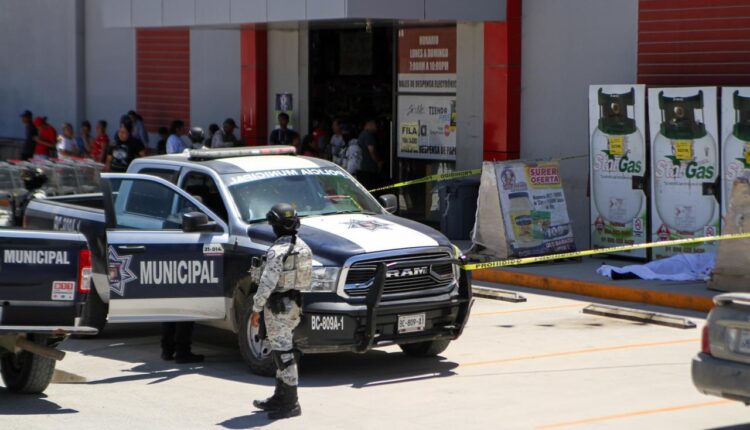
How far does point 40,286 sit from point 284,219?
1.81 m

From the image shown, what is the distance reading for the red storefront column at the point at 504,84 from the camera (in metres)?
19.6

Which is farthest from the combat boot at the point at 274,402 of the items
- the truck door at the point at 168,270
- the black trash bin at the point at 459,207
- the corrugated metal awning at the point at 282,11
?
the black trash bin at the point at 459,207

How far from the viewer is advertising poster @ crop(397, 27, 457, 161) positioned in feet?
68.8

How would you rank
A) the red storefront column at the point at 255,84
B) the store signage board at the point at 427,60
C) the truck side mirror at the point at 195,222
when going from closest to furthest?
the truck side mirror at the point at 195,222 < the store signage board at the point at 427,60 < the red storefront column at the point at 255,84

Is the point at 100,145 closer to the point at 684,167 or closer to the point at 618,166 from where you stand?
the point at 618,166

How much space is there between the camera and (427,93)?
21484 mm

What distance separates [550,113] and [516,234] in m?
3.23

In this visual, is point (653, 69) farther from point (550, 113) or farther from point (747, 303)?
point (747, 303)

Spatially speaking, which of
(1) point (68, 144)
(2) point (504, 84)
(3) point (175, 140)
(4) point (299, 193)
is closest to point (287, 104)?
(3) point (175, 140)

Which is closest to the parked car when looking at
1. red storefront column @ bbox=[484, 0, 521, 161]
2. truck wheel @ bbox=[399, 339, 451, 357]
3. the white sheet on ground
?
truck wheel @ bbox=[399, 339, 451, 357]

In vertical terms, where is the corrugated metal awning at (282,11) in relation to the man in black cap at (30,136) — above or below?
above

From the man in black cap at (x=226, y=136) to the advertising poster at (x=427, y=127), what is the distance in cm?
367

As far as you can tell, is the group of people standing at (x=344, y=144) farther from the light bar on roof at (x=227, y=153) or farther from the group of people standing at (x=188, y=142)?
the light bar on roof at (x=227, y=153)

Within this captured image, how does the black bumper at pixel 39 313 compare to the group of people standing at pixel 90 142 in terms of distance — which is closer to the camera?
the black bumper at pixel 39 313
